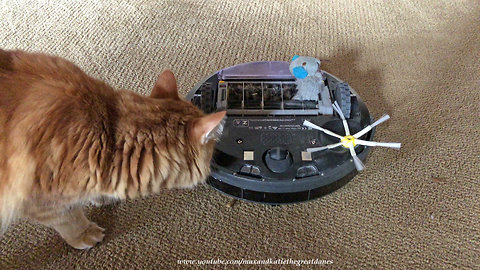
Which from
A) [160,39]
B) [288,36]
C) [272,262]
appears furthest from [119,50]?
[272,262]

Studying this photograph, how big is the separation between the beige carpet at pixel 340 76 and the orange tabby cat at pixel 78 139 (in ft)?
0.78

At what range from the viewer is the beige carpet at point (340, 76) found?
0.92m

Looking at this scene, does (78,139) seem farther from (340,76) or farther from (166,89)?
(340,76)

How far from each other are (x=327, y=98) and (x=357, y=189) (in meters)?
0.29

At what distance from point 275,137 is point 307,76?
21 cm

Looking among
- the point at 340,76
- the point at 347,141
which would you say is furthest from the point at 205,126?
the point at 340,76

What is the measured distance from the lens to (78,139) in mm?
657

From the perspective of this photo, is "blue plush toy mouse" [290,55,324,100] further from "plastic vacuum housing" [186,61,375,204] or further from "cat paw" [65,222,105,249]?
"cat paw" [65,222,105,249]

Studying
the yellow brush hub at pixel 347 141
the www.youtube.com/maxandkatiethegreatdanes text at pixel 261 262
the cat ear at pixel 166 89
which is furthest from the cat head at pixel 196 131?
the yellow brush hub at pixel 347 141

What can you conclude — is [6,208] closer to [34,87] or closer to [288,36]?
[34,87]

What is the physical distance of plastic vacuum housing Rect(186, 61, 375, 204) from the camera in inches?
34.6

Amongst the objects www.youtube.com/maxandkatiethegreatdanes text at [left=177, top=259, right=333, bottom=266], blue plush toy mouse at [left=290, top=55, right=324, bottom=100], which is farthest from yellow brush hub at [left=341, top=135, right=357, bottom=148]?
www.youtube.com/maxandkatiethegreatdanes text at [left=177, top=259, right=333, bottom=266]

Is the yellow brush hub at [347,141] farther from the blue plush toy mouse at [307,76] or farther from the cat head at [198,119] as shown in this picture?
the cat head at [198,119]

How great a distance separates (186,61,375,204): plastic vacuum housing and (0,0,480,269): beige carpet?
0.12 meters
